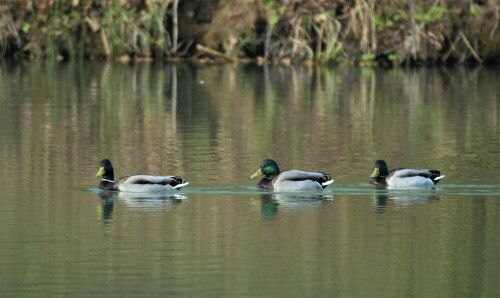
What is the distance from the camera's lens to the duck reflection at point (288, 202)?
18672 mm

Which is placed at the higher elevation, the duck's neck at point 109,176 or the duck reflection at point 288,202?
the duck's neck at point 109,176

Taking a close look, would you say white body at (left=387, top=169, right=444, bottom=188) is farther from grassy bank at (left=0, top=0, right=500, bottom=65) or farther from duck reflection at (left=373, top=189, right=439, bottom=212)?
grassy bank at (left=0, top=0, right=500, bottom=65)

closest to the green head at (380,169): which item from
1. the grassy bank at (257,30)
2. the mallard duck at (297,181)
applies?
the mallard duck at (297,181)

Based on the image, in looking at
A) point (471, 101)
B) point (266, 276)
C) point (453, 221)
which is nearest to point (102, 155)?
point (453, 221)

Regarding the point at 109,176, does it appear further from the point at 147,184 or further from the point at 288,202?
the point at 288,202

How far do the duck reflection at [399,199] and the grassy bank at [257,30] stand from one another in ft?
82.7

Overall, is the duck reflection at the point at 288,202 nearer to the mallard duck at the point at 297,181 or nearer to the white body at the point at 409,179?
the mallard duck at the point at 297,181

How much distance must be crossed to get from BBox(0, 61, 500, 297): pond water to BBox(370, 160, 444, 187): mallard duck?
20 centimetres

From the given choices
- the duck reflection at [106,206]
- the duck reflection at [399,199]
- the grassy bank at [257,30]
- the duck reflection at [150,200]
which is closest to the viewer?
the duck reflection at [106,206]

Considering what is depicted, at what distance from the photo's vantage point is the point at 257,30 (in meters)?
47.7

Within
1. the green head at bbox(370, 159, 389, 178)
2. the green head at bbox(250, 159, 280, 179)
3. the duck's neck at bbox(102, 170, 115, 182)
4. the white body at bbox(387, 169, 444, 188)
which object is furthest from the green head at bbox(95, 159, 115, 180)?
the white body at bbox(387, 169, 444, 188)

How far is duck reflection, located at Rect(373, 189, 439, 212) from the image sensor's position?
19.0m

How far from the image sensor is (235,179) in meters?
20.9

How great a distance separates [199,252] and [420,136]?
11.3 meters
